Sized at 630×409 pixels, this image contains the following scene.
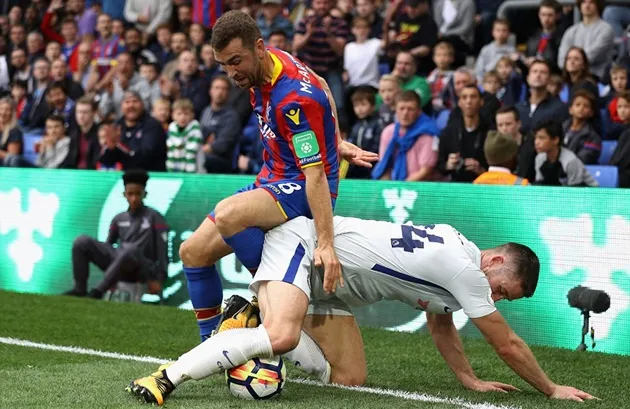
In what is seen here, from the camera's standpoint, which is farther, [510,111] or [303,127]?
[510,111]

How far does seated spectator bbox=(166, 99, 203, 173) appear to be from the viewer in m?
12.0

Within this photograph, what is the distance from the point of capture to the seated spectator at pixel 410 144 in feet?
34.8

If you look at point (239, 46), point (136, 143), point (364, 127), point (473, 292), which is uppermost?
point (239, 46)

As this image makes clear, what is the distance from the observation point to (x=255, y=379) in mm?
5531


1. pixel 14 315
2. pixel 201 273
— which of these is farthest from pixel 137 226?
pixel 201 273

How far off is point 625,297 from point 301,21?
25.3 ft

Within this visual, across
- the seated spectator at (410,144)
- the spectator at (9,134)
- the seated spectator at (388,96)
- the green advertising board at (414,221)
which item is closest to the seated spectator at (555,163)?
the seated spectator at (410,144)

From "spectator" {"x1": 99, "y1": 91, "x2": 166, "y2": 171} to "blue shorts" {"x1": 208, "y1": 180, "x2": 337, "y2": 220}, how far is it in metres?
6.47


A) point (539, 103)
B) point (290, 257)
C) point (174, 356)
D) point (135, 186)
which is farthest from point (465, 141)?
point (290, 257)

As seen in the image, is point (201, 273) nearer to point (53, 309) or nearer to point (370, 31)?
point (53, 309)

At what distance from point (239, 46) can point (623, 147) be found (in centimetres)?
528

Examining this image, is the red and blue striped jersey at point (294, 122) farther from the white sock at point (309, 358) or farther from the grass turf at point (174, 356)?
the grass turf at point (174, 356)

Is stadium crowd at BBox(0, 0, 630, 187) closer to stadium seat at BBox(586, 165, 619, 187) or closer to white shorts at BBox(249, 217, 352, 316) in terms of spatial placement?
stadium seat at BBox(586, 165, 619, 187)

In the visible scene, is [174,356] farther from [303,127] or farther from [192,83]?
[192,83]
